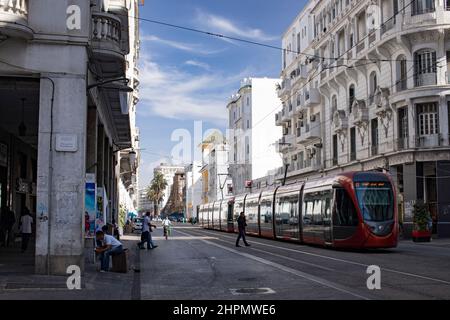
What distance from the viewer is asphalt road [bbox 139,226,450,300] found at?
11945mm

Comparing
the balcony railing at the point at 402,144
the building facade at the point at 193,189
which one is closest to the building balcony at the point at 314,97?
the balcony railing at the point at 402,144

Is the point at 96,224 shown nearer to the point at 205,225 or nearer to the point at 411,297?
the point at 411,297

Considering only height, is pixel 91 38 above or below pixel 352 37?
below

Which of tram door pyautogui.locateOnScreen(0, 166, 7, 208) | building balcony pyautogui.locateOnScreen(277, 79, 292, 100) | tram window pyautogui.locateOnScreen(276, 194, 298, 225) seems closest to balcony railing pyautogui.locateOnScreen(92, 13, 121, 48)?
tram door pyautogui.locateOnScreen(0, 166, 7, 208)

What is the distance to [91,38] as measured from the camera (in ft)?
54.4

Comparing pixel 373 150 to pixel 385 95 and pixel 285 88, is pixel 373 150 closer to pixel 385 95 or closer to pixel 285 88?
pixel 385 95

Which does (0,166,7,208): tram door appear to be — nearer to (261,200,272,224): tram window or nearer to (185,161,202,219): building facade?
Result: (261,200,272,224): tram window

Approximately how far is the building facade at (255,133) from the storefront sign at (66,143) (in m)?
72.7

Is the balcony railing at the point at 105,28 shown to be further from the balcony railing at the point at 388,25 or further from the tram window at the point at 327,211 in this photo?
the balcony railing at the point at 388,25

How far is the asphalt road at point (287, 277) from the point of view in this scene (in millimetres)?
11945

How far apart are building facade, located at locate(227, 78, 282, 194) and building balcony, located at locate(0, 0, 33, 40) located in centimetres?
7317

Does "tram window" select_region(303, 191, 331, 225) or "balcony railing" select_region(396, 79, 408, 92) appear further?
"balcony railing" select_region(396, 79, 408, 92)

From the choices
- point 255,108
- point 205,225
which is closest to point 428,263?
point 205,225
